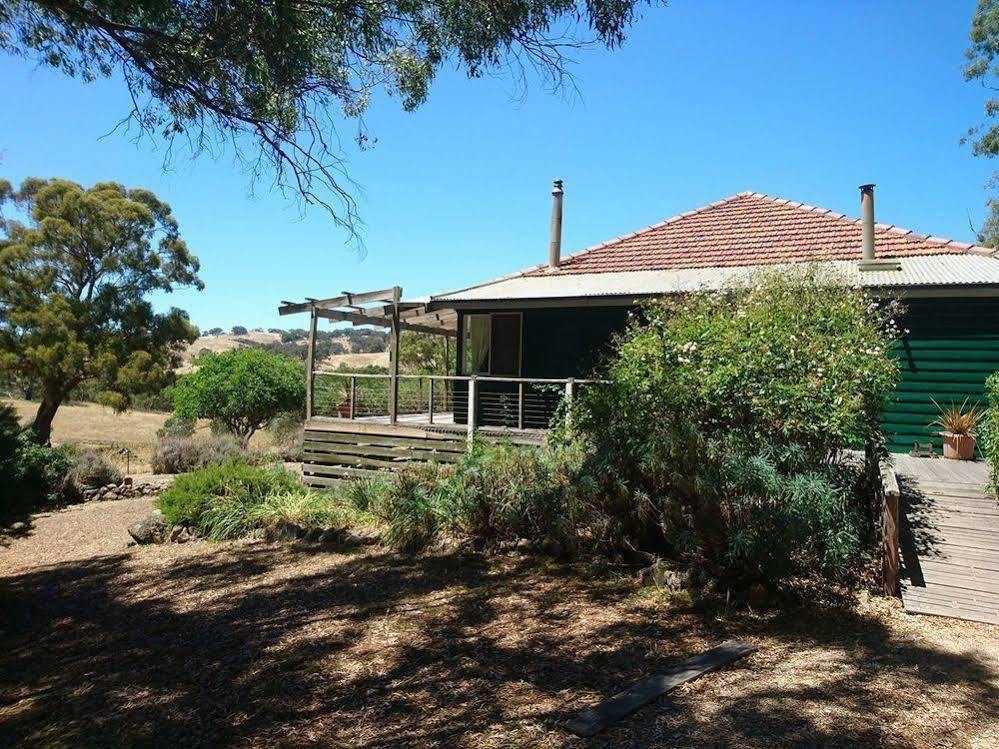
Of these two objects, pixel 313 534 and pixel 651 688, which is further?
pixel 313 534

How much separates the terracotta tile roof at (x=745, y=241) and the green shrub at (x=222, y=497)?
777cm

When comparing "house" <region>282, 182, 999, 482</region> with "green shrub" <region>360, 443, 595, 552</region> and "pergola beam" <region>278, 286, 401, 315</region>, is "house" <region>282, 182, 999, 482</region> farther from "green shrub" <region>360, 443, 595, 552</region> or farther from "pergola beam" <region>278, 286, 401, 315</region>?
"green shrub" <region>360, 443, 595, 552</region>

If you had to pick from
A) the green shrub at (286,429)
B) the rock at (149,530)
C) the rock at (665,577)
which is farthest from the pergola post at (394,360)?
the green shrub at (286,429)

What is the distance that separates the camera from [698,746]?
3.46 m

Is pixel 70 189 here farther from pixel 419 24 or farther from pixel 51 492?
pixel 419 24

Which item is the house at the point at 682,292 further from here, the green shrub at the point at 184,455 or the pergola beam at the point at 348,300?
the green shrub at the point at 184,455

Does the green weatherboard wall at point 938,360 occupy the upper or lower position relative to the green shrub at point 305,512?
upper

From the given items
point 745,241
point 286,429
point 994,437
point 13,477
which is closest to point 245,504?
point 13,477

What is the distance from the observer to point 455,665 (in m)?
4.93

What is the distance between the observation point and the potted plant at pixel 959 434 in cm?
998

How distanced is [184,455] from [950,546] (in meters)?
18.2

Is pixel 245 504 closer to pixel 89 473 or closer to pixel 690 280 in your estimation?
pixel 89 473

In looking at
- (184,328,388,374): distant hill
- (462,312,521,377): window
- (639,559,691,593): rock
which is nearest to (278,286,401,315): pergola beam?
(462,312,521,377): window

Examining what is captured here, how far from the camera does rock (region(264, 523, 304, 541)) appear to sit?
375 inches
